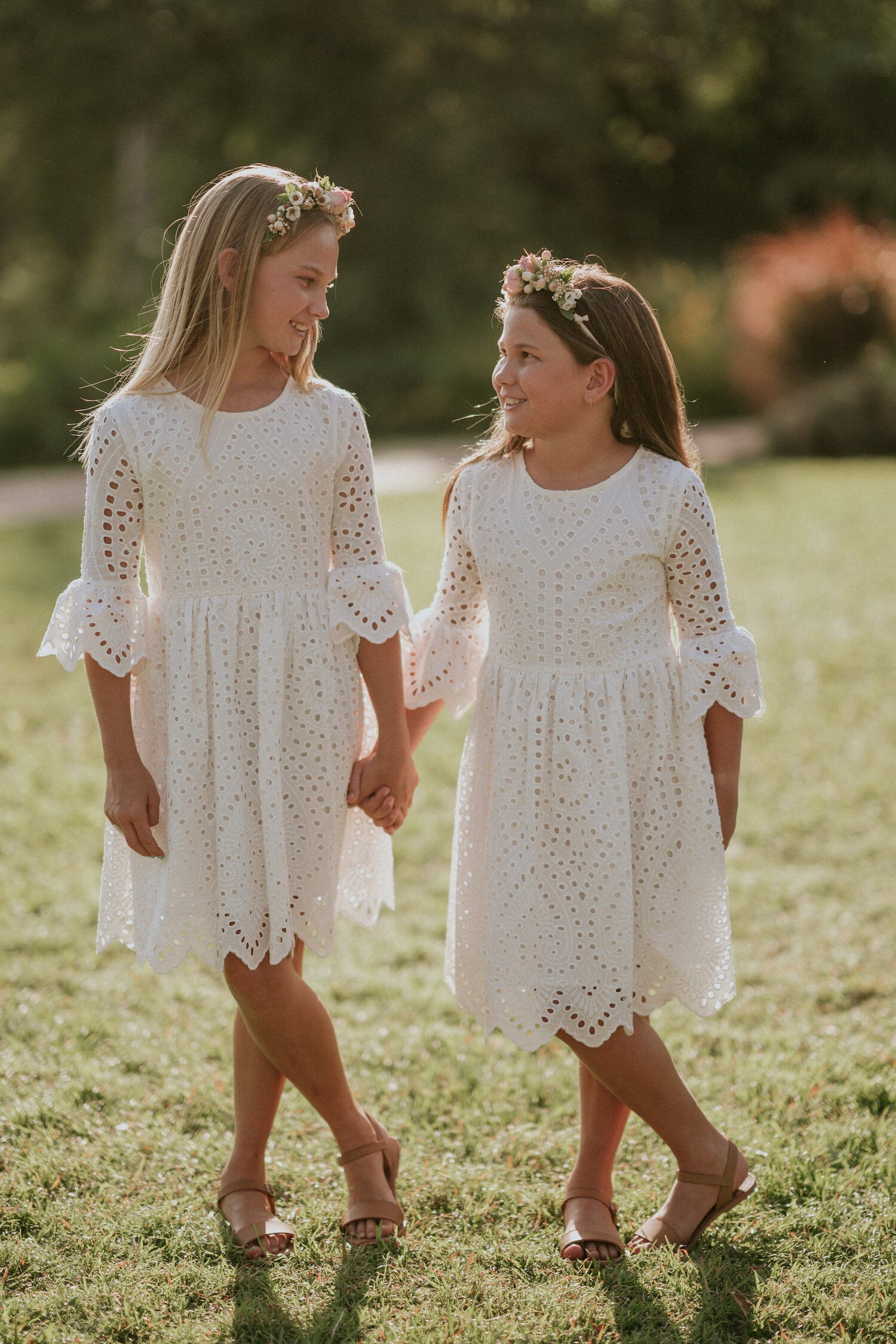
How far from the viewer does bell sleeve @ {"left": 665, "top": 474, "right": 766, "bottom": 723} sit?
2.25 metres

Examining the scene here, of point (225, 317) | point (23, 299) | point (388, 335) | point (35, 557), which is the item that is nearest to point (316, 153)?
point (388, 335)

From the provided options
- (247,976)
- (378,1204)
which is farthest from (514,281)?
(378,1204)

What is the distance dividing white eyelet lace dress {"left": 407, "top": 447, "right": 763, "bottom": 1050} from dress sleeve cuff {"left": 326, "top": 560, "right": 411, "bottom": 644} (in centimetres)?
18

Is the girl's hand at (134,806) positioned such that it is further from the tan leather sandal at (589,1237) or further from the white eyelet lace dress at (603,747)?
the tan leather sandal at (589,1237)

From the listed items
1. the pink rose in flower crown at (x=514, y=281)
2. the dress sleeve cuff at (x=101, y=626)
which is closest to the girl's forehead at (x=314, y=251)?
the pink rose in flower crown at (x=514, y=281)

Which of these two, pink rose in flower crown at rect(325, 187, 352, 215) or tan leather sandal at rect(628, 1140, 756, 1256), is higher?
pink rose in flower crown at rect(325, 187, 352, 215)

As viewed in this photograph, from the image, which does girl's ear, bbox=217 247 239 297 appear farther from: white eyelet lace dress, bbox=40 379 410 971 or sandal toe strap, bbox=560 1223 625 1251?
sandal toe strap, bbox=560 1223 625 1251

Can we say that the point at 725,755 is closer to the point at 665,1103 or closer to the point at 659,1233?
the point at 665,1103

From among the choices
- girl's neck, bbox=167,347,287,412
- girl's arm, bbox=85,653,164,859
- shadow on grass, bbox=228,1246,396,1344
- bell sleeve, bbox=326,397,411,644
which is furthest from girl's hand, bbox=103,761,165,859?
shadow on grass, bbox=228,1246,396,1344

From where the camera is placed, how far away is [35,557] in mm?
8625

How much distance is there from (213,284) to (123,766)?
2.70 ft

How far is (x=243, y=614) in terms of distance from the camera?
225cm

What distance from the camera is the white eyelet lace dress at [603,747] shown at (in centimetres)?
223

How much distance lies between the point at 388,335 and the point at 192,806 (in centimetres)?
1627
